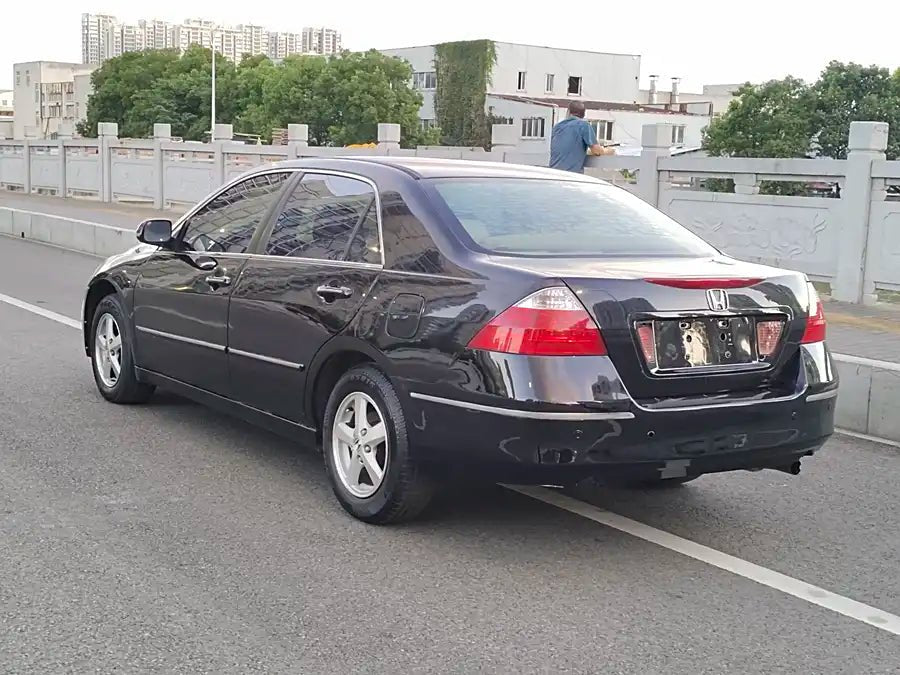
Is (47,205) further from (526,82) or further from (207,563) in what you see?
(526,82)

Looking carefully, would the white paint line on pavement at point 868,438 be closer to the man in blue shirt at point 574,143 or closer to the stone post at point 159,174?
the man in blue shirt at point 574,143

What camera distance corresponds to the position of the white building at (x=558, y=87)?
9044cm

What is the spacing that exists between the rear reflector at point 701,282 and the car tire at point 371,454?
120cm

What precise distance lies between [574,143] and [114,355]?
784 centimetres

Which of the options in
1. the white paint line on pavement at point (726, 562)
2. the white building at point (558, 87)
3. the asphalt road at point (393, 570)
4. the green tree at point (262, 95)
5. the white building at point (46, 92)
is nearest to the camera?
the asphalt road at point (393, 570)

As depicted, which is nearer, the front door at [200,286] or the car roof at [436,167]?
the car roof at [436,167]

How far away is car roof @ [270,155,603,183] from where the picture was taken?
5422 mm

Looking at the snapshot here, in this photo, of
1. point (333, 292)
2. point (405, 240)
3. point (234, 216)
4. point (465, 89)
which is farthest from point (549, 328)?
point (465, 89)

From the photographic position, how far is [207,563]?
453 cm

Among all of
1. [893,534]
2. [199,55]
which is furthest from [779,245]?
[199,55]

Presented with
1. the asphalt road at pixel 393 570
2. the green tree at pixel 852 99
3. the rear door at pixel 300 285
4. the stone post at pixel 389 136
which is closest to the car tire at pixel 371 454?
the asphalt road at pixel 393 570

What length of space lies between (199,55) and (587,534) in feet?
316

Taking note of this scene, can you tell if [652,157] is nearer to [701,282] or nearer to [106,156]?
[701,282]

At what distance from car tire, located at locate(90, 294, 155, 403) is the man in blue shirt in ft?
24.7
